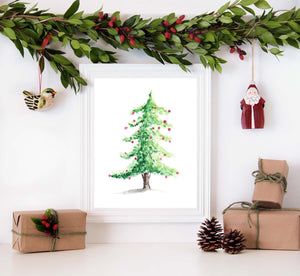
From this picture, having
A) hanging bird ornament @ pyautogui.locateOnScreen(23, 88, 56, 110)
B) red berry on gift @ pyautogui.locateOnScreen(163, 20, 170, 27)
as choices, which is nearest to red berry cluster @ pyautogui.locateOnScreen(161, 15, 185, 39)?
red berry on gift @ pyautogui.locateOnScreen(163, 20, 170, 27)

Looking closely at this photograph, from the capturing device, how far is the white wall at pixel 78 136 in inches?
66.3

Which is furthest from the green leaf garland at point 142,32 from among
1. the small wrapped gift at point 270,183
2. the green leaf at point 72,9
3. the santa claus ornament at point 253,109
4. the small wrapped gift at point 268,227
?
the small wrapped gift at point 268,227

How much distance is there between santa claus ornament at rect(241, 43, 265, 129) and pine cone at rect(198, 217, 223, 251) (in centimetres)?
36

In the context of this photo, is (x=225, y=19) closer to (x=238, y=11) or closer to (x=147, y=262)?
(x=238, y=11)

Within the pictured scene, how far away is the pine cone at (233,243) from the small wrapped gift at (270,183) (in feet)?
0.45

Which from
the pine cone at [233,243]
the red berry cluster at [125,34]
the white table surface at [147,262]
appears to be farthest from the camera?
the red berry cluster at [125,34]

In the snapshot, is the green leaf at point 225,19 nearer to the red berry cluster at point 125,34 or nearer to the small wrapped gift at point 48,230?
the red berry cluster at point 125,34

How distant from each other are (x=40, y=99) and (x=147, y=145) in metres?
0.40

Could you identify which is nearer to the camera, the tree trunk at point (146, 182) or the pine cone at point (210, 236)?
the pine cone at point (210, 236)

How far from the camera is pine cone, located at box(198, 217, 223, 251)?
5.08 ft

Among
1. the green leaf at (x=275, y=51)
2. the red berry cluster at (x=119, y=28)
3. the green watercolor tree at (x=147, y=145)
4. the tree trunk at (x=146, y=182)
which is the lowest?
the tree trunk at (x=146, y=182)

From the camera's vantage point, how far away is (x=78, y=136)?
170 cm

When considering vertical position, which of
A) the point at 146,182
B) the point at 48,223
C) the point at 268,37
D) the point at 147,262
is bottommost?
the point at 147,262

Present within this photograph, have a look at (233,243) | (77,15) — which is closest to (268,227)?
(233,243)
